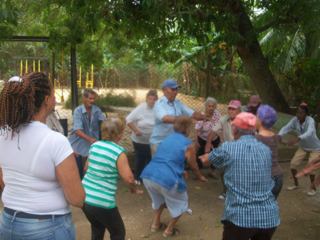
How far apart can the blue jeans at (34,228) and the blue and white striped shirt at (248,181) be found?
1.44 meters

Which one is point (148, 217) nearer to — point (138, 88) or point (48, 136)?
point (48, 136)

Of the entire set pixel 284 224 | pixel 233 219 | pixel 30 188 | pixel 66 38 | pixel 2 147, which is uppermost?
pixel 66 38

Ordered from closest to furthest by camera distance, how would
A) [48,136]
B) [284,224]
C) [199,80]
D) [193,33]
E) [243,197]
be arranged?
[48,136], [243,197], [284,224], [193,33], [199,80]

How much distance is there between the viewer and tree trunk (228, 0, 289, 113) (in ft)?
26.7

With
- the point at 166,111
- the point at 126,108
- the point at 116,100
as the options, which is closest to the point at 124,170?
the point at 166,111

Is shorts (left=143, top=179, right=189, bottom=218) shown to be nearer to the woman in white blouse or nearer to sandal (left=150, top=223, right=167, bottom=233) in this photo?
sandal (left=150, top=223, right=167, bottom=233)

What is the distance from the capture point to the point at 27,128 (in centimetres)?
250

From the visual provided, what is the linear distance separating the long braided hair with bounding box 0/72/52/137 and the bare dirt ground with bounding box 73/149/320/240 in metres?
3.00

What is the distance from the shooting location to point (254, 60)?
899 cm

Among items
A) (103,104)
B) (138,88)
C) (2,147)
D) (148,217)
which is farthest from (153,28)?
(138,88)

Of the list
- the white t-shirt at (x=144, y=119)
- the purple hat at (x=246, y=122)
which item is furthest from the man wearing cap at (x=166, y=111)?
the purple hat at (x=246, y=122)

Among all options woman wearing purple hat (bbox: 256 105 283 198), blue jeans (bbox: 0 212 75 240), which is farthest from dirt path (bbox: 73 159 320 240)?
A: blue jeans (bbox: 0 212 75 240)

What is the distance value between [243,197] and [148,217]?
253cm

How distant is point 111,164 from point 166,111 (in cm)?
212
